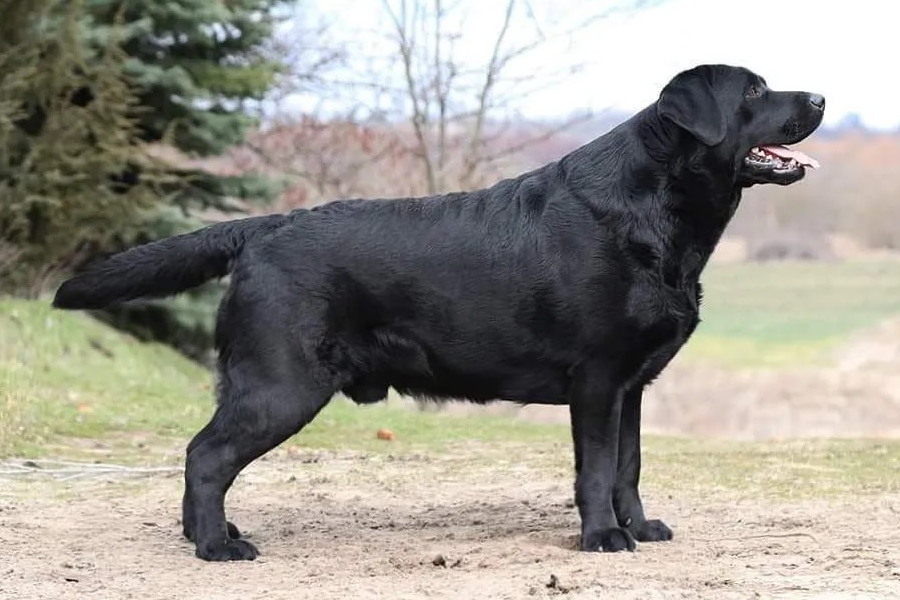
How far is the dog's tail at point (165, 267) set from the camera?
18.6 feet

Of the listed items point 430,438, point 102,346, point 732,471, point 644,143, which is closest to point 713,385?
point 102,346

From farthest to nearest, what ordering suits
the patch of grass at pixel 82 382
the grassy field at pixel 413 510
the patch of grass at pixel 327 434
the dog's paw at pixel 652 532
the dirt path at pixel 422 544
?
1. the patch of grass at pixel 82 382
2. the patch of grass at pixel 327 434
3. the dog's paw at pixel 652 532
4. the grassy field at pixel 413 510
5. the dirt path at pixel 422 544

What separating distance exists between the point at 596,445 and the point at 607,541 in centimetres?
42

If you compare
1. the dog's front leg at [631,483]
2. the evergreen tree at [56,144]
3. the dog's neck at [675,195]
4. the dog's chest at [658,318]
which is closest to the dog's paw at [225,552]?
the dog's front leg at [631,483]

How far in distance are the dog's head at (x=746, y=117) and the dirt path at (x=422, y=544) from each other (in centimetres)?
168

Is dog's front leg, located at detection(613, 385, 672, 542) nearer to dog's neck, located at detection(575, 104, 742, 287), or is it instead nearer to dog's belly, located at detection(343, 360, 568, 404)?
dog's belly, located at detection(343, 360, 568, 404)

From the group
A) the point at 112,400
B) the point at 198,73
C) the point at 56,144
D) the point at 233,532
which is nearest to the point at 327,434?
the point at 112,400

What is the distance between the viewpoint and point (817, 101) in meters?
→ 5.53

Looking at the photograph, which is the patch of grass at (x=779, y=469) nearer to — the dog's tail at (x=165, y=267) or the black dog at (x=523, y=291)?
the black dog at (x=523, y=291)

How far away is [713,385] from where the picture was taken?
926 inches

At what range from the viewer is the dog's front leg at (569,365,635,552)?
17.3 ft

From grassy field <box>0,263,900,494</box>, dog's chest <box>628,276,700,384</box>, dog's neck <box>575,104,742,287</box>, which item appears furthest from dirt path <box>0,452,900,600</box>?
dog's neck <box>575,104,742,287</box>

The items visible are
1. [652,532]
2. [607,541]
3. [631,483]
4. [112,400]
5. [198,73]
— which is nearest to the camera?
[607,541]

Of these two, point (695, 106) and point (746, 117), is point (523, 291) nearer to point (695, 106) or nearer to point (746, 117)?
point (695, 106)
